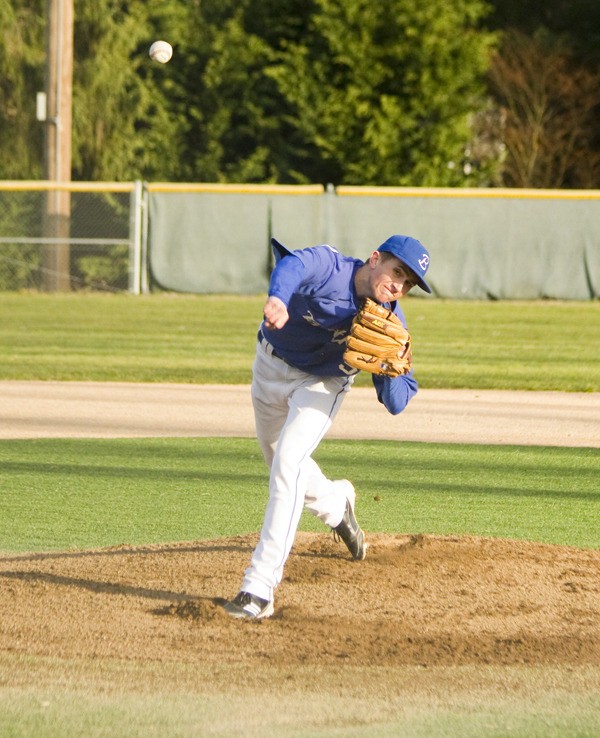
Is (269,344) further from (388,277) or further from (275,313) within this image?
(275,313)

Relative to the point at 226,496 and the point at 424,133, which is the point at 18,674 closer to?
the point at 226,496

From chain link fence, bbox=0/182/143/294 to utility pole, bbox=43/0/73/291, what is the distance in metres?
0.02

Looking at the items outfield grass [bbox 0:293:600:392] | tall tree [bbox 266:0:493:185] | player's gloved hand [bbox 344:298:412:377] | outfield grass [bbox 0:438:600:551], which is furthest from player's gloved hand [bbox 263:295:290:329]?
tall tree [bbox 266:0:493:185]

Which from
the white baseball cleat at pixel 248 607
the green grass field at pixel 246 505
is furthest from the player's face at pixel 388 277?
the green grass field at pixel 246 505

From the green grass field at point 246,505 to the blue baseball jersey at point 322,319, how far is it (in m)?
1.15

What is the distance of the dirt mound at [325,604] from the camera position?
13.7ft

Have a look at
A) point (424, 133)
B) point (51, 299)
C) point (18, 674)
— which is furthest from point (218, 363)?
point (424, 133)

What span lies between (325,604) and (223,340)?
1069 centimetres

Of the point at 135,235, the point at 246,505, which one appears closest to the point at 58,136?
the point at 135,235

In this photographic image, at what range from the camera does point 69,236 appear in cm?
2114

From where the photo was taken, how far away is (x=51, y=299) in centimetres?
2041

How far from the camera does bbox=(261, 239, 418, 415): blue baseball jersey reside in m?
4.40

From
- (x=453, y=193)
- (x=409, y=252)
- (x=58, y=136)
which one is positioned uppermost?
(x=409, y=252)

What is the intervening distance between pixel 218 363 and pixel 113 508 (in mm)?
6752
